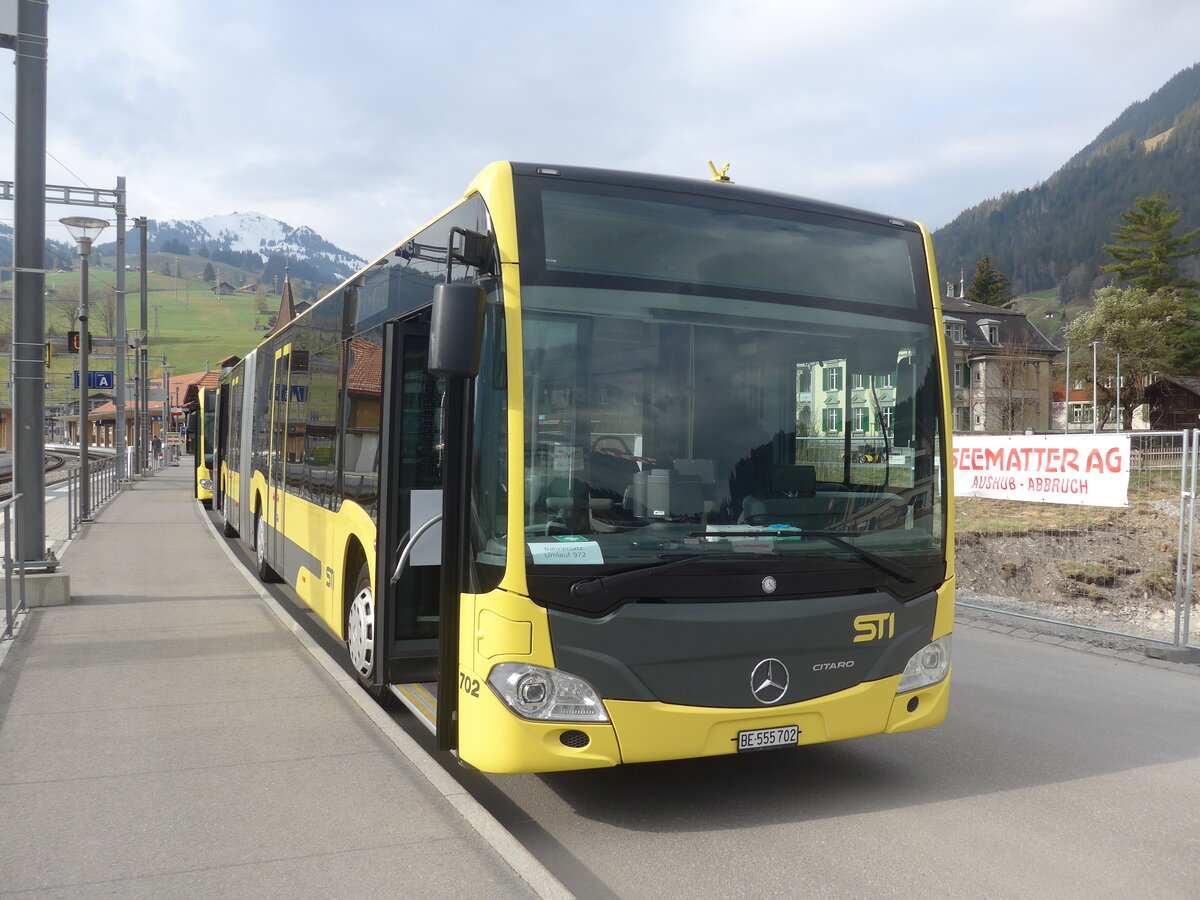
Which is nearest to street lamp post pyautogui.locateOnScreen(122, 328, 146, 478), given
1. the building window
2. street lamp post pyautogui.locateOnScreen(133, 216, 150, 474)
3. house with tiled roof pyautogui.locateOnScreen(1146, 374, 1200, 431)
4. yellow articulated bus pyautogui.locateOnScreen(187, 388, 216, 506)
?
street lamp post pyautogui.locateOnScreen(133, 216, 150, 474)

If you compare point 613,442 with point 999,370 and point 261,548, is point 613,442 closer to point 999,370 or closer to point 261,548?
point 261,548

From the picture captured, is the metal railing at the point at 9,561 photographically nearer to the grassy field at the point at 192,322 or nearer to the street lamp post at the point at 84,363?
the street lamp post at the point at 84,363

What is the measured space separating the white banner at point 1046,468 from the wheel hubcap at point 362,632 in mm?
4805

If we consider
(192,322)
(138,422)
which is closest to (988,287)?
(138,422)

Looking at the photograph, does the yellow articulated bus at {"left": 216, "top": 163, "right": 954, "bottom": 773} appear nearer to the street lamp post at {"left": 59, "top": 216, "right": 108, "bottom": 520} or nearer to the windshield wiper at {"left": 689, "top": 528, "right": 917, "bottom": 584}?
the windshield wiper at {"left": 689, "top": 528, "right": 917, "bottom": 584}

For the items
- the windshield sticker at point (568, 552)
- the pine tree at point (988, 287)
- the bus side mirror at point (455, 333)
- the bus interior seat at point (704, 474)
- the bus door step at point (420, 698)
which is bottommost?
the bus door step at point (420, 698)

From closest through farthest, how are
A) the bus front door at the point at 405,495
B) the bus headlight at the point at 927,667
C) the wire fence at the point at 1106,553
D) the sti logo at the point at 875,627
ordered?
the sti logo at the point at 875,627
the bus headlight at the point at 927,667
the bus front door at the point at 405,495
the wire fence at the point at 1106,553

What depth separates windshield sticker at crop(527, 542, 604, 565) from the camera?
4.55 m

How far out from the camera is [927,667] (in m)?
5.35

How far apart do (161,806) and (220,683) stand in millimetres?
2614

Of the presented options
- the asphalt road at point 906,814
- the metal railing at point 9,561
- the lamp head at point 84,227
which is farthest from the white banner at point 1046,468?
the lamp head at point 84,227

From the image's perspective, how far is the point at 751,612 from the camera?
4801mm

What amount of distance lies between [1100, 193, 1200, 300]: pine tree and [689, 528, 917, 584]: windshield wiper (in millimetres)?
88425

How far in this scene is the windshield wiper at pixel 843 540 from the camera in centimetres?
484
